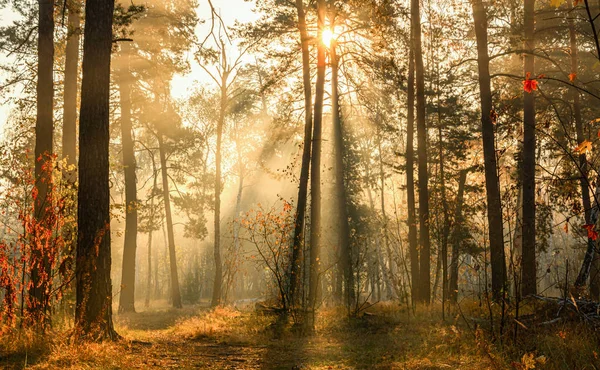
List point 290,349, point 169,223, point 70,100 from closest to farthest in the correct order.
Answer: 1. point 290,349
2. point 70,100
3. point 169,223

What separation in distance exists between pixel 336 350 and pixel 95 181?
4265 millimetres

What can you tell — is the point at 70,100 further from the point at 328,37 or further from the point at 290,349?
the point at 290,349

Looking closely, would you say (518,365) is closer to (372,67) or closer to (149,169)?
(372,67)

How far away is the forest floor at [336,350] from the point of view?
4820 mm

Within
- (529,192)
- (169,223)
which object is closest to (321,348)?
(529,192)

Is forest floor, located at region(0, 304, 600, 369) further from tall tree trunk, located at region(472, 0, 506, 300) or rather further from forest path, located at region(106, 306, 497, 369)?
tall tree trunk, located at region(472, 0, 506, 300)

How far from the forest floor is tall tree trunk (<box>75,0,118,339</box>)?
0.64 metres

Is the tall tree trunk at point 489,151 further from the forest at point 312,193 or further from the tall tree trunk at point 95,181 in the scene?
the tall tree trunk at point 95,181

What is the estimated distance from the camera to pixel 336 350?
682cm

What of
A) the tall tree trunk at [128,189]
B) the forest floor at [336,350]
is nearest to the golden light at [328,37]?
the forest floor at [336,350]

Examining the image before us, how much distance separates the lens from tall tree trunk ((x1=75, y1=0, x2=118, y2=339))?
6.25 metres

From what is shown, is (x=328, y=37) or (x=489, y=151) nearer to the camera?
(x=489, y=151)

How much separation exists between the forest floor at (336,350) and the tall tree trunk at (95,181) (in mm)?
639

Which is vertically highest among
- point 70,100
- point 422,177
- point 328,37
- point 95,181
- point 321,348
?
point 328,37
